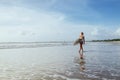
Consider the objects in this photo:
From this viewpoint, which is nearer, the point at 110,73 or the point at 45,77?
the point at 45,77

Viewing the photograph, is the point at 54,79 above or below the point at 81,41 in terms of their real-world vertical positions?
below

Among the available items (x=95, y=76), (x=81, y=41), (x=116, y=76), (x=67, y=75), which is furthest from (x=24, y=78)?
(x=81, y=41)

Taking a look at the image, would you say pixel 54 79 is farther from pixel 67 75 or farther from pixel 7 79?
pixel 7 79

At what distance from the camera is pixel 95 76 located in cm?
1079

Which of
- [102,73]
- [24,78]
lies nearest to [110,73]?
[102,73]

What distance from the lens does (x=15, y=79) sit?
1022 centimetres

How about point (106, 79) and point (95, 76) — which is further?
point (95, 76)

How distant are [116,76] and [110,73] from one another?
83 centimetres

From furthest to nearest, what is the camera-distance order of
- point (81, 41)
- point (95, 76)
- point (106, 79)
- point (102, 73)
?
point (81, 41), point (102, 73), point (95, 76), point (106, 79)

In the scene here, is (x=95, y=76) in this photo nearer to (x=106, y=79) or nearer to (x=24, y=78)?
(x=106, y=79)

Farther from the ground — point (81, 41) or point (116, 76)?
point (81, 41)

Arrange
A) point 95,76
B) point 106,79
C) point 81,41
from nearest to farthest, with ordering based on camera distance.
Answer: point 106,79 → point 95,76 → point 81,41

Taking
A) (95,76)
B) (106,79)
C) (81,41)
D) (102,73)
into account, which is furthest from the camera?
(81,41)

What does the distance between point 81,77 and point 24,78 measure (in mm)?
2736
